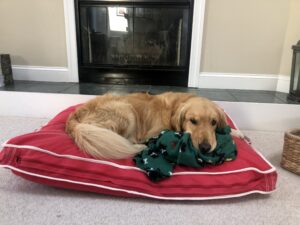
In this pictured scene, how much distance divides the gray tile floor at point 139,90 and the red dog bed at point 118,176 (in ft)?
3.86

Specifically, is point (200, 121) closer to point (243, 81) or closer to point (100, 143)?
point (100, 143)

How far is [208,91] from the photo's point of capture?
2658 mm

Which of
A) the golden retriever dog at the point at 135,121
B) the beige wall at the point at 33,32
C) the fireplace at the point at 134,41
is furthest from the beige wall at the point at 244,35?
the beige wall at the point at 33,32

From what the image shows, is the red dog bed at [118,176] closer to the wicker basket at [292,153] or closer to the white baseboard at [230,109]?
the wicker basket at [292,153]

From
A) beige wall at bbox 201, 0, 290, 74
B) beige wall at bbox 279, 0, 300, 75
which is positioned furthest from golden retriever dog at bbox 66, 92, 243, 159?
beige wall at bbox 279, 0, 300, 75

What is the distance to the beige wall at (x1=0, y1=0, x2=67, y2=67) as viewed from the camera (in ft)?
9.16

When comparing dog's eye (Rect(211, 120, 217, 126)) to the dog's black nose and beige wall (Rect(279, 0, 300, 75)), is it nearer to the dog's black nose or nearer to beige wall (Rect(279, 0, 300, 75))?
the dog's black nose

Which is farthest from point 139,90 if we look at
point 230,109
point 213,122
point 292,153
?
point 292,153

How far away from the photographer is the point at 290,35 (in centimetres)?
258

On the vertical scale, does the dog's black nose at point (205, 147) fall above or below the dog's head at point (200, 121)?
below

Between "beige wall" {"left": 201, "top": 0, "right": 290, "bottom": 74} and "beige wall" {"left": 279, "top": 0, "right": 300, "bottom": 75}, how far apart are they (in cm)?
4

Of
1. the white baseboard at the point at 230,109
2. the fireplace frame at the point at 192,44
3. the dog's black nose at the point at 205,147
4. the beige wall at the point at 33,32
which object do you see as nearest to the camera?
the dog's black nose at the point at 205,147

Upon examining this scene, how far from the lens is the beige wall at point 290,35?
2504mm

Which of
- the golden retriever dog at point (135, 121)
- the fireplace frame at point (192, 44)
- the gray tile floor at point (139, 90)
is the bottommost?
the gray tile floor at point (139, 90)
